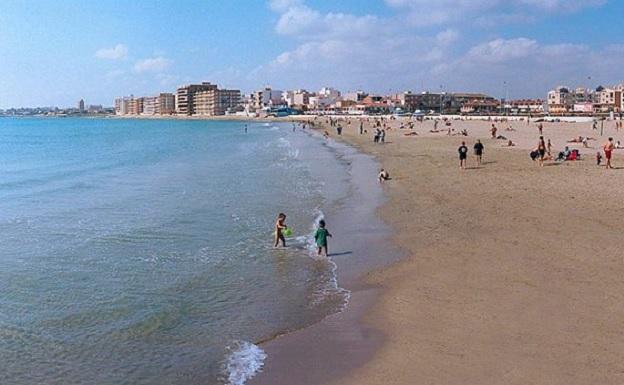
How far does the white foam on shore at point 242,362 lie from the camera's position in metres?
7.25

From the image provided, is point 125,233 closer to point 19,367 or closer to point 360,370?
point 19,367

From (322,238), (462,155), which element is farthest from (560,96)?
(322,238)

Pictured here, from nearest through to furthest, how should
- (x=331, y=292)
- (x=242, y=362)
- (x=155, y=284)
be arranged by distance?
(x=242, y=362) → (x=331, y=292) → (x=155, y=284)

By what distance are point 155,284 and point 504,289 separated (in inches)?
248

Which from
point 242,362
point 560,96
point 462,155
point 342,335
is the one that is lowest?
point 242,362

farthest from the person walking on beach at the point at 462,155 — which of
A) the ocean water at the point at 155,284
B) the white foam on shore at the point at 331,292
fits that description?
the white foam on shore at the point at 331,292

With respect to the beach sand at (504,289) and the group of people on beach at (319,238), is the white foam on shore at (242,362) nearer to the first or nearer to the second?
the beach sand at (504,289)

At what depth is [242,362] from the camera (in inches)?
303

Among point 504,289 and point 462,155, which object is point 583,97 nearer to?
point 462,155

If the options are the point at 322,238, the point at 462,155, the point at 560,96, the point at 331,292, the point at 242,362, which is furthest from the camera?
the point at 560,96

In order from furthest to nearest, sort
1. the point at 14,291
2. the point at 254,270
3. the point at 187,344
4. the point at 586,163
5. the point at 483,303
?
the point at 586,163, the point at 254,270, the point at 14,291, the point at 483,303, the point at 187,344

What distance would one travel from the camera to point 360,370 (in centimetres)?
717

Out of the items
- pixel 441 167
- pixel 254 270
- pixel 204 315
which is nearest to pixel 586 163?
pixel 441 167

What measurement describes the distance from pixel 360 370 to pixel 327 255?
20.0 feet
